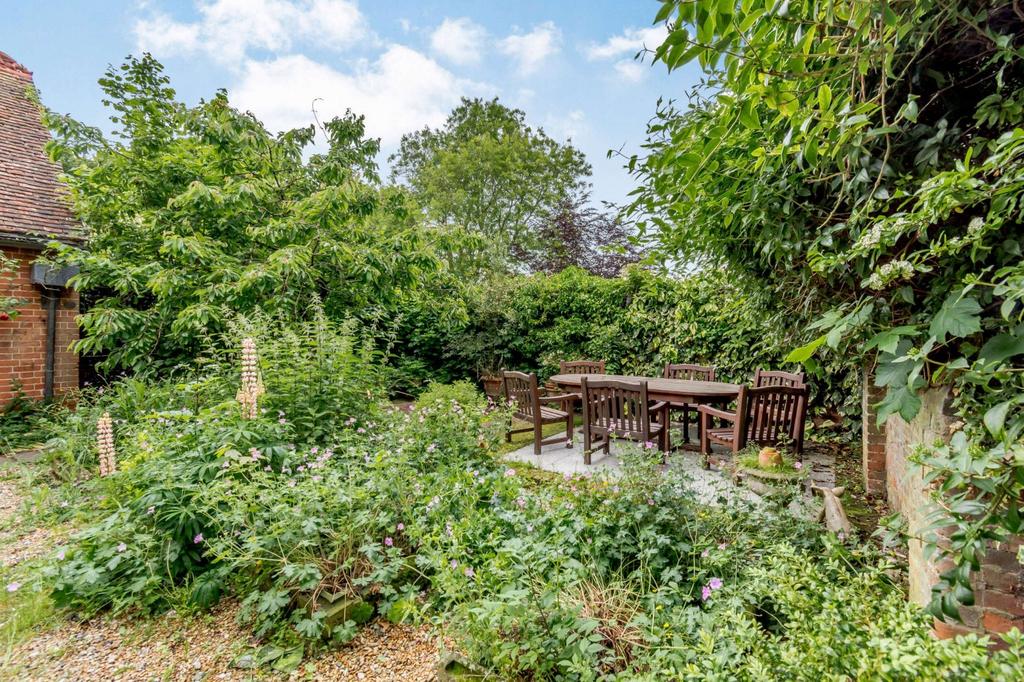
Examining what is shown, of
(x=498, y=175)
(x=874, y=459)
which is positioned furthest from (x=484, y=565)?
(x=498, y=175)

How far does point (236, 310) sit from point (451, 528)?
14.4ft

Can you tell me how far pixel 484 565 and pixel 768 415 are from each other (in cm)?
332

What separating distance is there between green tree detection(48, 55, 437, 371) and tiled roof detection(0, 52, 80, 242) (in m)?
0.91

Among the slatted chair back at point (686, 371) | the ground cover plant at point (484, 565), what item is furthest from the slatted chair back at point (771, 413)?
the slatted chair back at point (686, 371)

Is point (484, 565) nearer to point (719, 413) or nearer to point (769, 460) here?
point (769, 460)

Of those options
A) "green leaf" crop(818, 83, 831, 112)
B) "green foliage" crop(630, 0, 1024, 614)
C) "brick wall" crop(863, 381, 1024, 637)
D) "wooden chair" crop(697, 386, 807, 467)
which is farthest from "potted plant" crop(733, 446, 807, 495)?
"green leaf" crop(818, 83, 831, 112)

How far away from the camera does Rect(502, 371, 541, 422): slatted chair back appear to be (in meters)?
5.46

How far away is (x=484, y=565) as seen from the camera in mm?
2365

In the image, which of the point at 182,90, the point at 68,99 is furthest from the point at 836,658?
the point at 68,99

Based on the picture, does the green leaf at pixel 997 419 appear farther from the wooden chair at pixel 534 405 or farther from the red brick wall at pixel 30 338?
the red brick wall at pixel 30 338

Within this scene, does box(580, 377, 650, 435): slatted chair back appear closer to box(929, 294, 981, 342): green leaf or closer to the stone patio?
the stone patio

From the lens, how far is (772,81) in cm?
118

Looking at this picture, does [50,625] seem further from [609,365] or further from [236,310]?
[609,365]

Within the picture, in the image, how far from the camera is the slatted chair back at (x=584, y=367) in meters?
7.47
